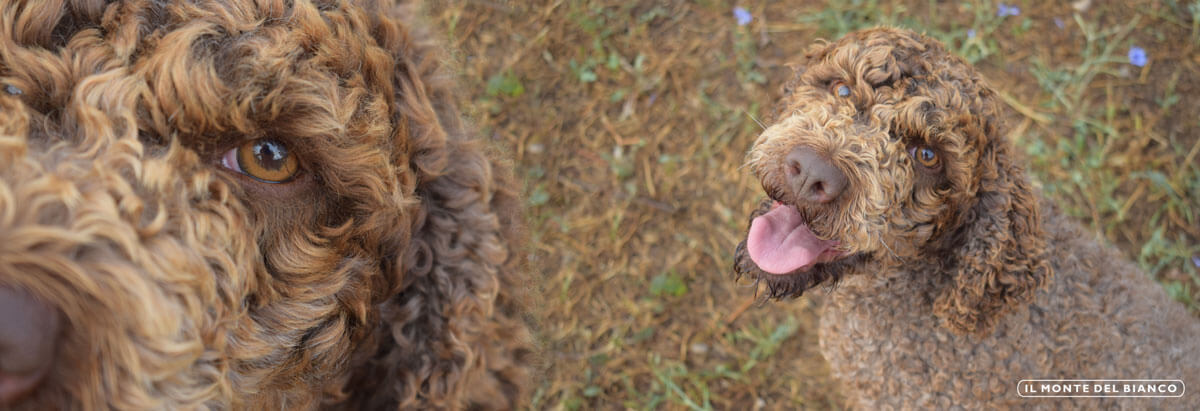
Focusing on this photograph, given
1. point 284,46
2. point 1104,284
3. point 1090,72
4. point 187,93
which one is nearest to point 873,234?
point 1104,284

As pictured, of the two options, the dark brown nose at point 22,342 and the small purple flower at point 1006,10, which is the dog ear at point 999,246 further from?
the dark brown nose at point 22,342

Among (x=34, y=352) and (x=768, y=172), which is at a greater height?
(x=34, y=352)

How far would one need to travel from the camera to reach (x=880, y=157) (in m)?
2.38

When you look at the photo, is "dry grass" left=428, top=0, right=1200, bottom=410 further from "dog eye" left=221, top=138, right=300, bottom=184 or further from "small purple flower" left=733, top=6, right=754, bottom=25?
"dog eye" left=221, top=138, right=300, bottom=184

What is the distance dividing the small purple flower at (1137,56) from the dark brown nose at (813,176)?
2870mm

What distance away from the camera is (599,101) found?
14.3 feet

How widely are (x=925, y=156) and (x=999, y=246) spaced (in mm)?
360

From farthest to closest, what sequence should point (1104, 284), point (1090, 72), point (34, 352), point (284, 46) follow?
point (1090, 72)
point (1104, 284)
point (284, 46)
point (34, 352)

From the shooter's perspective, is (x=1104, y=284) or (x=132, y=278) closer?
(x=132, y=278)

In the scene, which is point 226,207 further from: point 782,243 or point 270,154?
point 782,243

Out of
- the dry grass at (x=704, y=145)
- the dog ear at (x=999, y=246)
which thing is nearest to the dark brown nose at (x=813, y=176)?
the dog ear at (x=999, y=246)

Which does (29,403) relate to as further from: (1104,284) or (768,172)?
(1104,284)

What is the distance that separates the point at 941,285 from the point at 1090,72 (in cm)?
234

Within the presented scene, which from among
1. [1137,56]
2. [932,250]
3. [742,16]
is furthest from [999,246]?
[1137,56]
